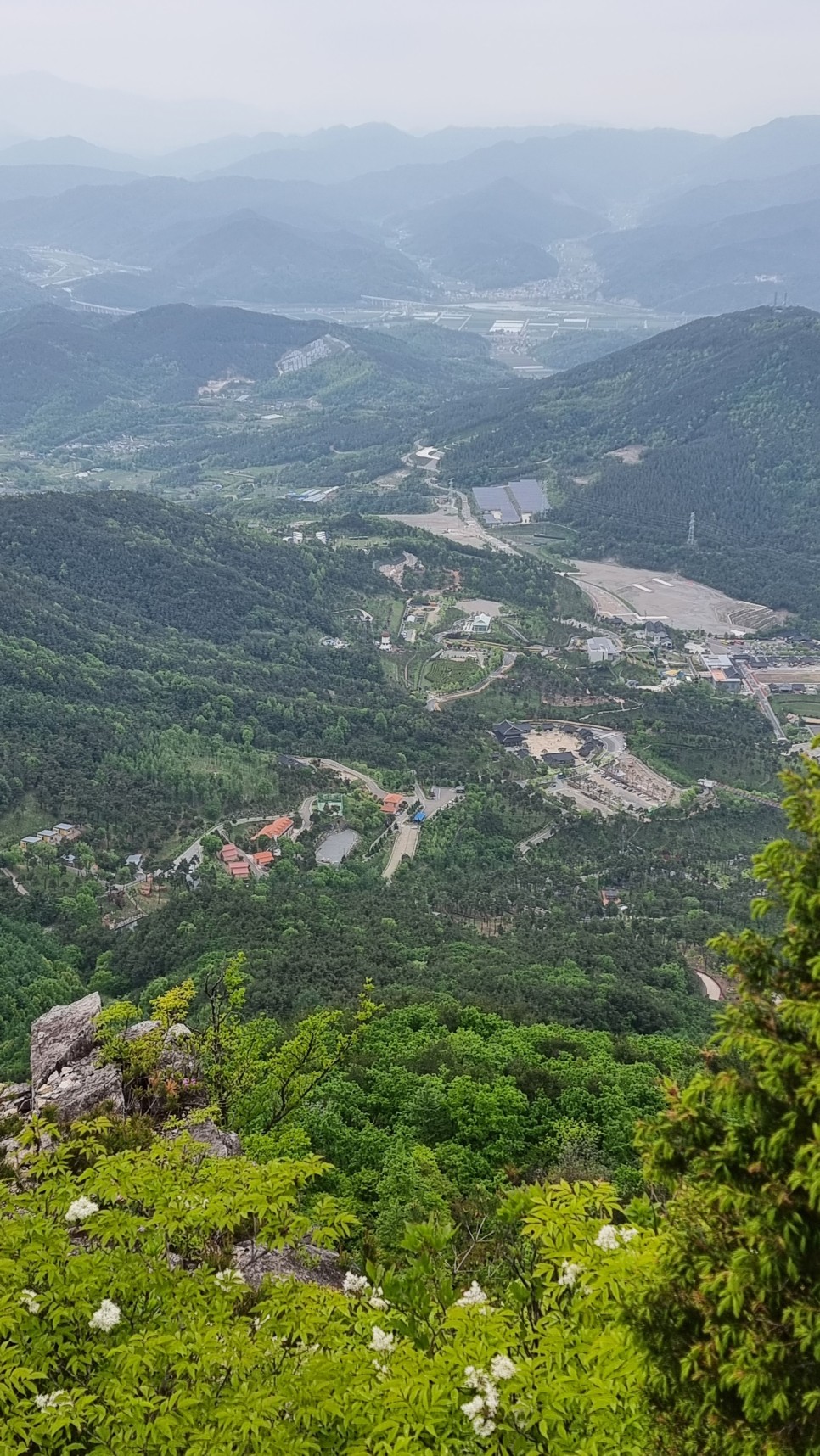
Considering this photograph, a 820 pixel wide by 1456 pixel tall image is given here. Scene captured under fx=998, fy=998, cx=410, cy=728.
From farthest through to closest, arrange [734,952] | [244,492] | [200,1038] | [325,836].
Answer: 1. [244,492]
2. [325,836]
3. [200,1038]
4. [734,952]

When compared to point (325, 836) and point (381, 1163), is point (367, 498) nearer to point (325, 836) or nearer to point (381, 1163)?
point (325, 836)

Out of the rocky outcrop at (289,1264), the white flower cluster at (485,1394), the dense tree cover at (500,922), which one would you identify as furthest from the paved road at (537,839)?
the white flower cluster at (485,1394)

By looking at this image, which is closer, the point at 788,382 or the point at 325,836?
the point at 325,836

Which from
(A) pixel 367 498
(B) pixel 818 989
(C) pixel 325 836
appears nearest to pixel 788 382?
(A) pixel 367 498

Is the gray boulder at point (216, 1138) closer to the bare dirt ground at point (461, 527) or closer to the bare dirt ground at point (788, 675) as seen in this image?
→ the bare dirt ground at point (788, 675)

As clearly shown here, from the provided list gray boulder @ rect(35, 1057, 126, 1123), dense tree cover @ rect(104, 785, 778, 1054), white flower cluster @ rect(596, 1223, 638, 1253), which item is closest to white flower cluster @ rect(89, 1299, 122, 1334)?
white flower cluster @ rect(596, 1223, 638, 1253)

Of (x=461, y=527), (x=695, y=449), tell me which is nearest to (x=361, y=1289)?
(x=461, y=527)
